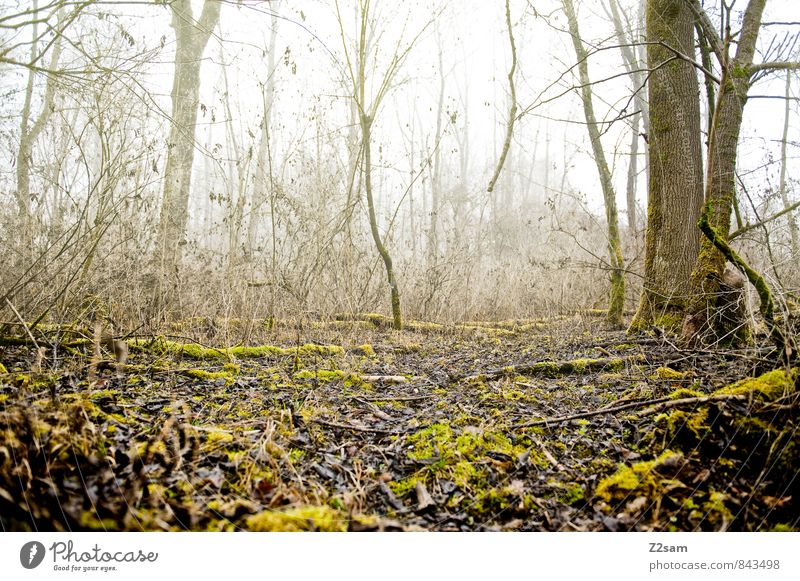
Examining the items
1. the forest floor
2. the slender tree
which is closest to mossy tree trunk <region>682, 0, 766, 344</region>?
the slender tree

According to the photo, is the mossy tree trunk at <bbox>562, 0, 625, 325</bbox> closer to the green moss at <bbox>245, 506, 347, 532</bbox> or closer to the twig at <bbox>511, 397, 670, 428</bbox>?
the twig at <bbox>511, 397, 670, 428</bbox>

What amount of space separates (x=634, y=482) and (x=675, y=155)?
3343 mm

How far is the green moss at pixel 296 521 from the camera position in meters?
0.98

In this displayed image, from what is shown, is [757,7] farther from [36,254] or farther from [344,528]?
[36,254]

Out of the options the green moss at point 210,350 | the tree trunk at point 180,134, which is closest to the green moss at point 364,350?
the green moss at point 210,350

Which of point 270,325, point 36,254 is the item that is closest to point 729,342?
point 270,325

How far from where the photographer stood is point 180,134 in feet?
15.8

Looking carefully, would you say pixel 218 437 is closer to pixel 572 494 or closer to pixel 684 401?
pixel 572 494

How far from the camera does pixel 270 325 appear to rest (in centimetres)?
Answer: 421

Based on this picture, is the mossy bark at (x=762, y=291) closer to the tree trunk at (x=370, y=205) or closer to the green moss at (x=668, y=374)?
the green moss at (x=668, y=374)

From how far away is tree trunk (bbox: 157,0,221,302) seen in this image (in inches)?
149

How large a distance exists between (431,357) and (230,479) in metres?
2.73
